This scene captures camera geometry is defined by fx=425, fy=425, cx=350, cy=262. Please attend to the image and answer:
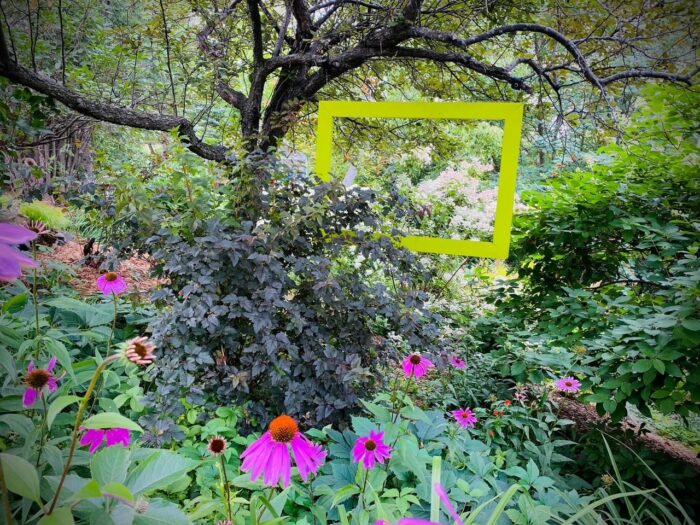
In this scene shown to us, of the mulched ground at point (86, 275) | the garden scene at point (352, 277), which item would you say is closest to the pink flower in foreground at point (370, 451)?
the garden scene at point (352, 277)

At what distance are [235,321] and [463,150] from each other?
1352 mm

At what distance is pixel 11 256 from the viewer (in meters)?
0.26

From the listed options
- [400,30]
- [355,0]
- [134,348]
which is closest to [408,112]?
[400,30]

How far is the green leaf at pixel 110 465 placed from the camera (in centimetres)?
47

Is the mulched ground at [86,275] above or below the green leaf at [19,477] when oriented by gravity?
below

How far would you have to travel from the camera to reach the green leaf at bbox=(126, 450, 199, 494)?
20.8 inches

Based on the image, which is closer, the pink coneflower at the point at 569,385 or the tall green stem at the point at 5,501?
the tall green stem at the point at 5,501

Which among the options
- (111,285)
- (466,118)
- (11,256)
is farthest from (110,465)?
(466,118)

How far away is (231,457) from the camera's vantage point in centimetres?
102

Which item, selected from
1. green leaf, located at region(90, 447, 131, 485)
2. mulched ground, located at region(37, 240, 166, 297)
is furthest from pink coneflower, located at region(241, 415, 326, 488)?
mulched ground, located at region(37, 240, 166, 297)

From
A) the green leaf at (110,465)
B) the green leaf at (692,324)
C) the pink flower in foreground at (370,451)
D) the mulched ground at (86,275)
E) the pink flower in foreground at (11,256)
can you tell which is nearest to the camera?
the pink flower in foreground at (11,256)

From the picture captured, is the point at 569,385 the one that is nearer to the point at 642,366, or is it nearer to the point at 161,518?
the point at 642,366

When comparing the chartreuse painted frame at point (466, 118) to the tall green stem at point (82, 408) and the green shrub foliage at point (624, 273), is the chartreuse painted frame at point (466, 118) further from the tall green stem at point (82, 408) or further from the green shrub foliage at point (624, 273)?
the tall green stem at point (82, 408)

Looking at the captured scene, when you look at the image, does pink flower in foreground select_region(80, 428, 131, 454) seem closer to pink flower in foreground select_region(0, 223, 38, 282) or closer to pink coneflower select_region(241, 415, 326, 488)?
pink coneflower select_region(241, 415, 326, 488)
